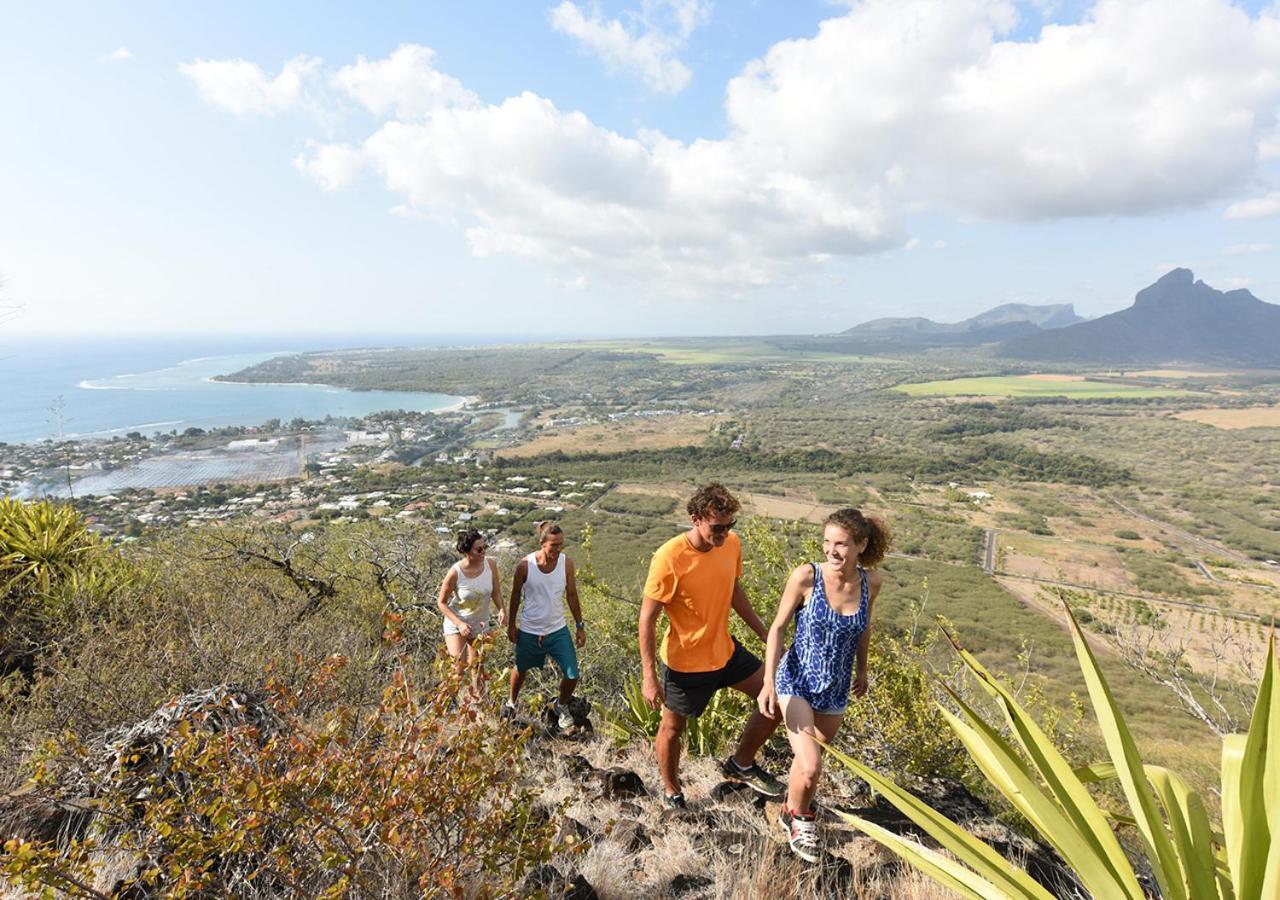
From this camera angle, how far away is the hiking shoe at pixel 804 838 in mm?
2111

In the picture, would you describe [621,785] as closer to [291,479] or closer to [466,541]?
[466,541]

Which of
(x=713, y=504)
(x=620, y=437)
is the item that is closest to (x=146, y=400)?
(x=620, y=437)

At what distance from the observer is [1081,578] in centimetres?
3109

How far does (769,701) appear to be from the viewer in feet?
8.00

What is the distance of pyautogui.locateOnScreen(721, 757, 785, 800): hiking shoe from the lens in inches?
107

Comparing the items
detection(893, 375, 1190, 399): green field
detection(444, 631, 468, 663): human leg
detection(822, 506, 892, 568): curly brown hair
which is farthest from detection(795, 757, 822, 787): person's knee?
detection(893, 375, 1190, 399): green field

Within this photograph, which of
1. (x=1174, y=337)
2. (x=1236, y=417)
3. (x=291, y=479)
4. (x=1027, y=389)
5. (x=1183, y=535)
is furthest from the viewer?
(x=1174, y=337)

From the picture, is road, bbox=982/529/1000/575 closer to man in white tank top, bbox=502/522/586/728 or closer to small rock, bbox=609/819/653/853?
man in white tank top, bbox=502/522/586/728

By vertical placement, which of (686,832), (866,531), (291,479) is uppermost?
(866,531)

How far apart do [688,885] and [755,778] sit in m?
0.88

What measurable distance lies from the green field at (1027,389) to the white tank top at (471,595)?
11252 cm

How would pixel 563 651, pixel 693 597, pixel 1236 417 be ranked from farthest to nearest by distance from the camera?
pixel 1236 417 → pixel 563 651 → pixel 693 597

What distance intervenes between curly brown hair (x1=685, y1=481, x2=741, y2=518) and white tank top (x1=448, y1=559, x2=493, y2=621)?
1.74 m

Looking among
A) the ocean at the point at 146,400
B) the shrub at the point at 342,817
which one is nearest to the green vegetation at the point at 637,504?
the ocean at the point at 146,400
